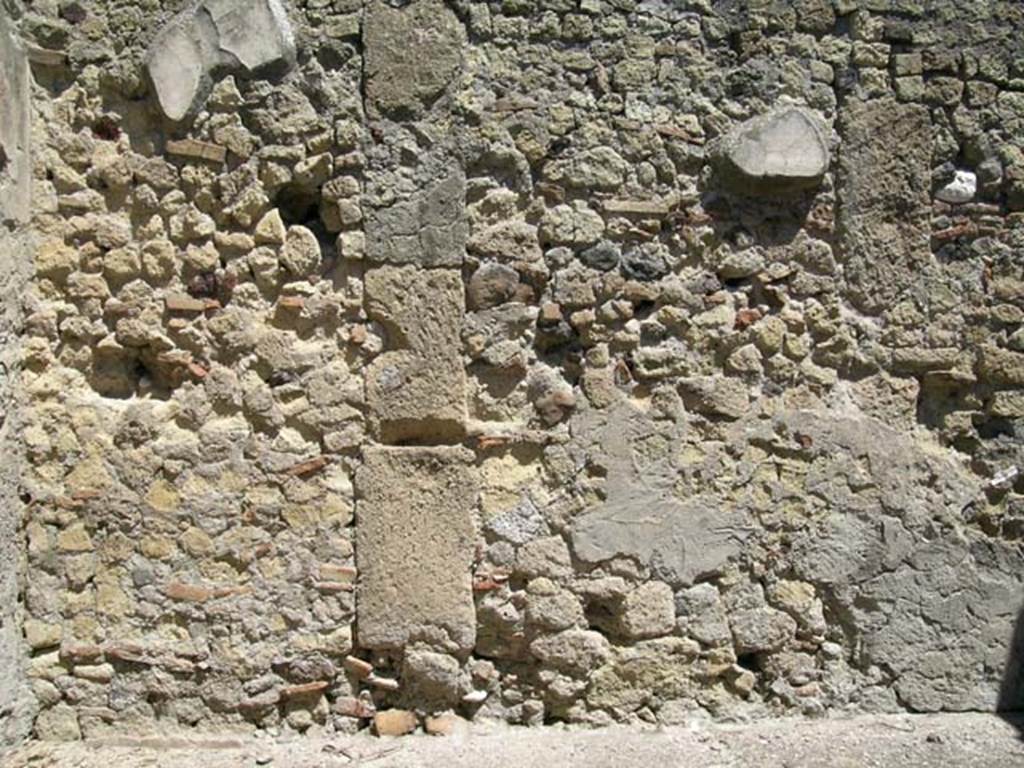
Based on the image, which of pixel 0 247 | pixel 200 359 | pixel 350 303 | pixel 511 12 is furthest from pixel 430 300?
pixel 0 247

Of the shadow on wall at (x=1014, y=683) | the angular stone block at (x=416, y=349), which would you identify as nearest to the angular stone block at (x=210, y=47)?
the angular stone block at (x=416, y=349)

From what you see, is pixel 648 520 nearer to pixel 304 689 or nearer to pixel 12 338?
pixel 304 689

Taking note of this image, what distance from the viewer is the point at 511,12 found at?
3.11m

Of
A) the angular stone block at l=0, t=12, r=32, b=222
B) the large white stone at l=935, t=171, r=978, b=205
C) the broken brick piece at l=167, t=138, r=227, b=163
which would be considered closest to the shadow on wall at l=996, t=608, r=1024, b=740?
the large white stone at l=935, t=171, r=978, b=205

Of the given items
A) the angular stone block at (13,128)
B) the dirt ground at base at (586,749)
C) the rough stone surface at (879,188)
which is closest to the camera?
the angular stone block at (13,128)

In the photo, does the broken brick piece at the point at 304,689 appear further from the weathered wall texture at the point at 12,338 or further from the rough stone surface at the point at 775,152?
the rough stone surface at the point at 775,152

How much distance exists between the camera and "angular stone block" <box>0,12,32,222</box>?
9.52 ft

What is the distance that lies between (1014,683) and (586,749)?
1489 mm

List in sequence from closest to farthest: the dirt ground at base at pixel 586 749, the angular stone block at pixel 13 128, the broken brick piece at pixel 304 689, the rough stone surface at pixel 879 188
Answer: the angular stone block at pixel 13 128, the dirt ground at base at pixel 586 749, the broken brick piece at pixel 304 689, the rough stone surface at pixel 879 188

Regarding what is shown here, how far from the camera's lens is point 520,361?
313cm

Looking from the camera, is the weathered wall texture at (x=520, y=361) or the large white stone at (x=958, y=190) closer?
the weathered wall texture at (x=520, y=361)

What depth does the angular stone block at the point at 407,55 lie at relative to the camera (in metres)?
3.08

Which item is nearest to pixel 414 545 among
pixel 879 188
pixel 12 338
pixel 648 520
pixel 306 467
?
pixel 306 467

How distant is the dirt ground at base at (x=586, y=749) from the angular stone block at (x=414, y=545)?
1.09 ft
